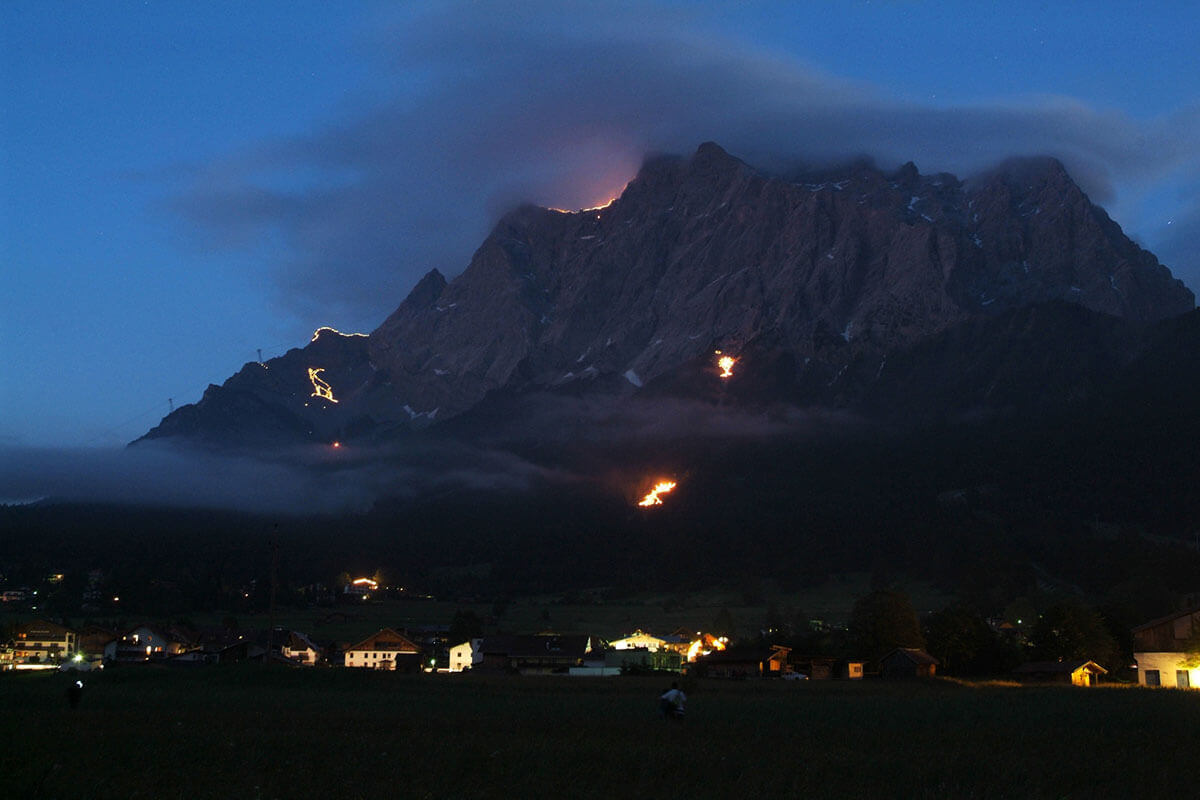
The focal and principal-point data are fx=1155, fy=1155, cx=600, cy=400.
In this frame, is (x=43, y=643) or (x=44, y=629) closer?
(x=43, y=643)

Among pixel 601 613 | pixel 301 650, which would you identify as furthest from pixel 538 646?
pixel 601 613

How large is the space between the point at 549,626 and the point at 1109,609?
2497 inches

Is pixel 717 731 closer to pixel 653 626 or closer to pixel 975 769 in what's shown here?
pixel 975 769

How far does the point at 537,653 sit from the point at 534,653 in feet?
0.97

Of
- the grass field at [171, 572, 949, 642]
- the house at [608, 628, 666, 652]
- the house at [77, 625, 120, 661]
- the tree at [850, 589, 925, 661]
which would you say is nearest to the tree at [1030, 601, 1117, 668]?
the tree at [850, 589, 925, 661]

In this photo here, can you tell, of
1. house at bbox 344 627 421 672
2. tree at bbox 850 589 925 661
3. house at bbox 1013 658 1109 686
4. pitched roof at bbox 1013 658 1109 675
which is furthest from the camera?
house at bbox 344 627 421 672

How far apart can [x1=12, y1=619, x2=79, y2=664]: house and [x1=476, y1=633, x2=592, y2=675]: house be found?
4171 cm

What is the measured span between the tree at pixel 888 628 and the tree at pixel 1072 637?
8.90m

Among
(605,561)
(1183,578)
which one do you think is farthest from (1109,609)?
(605,561)

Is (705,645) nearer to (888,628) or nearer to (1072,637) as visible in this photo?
(888,628)

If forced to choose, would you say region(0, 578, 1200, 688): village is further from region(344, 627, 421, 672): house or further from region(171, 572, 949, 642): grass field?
region(171, 572, 949, 642): grass field

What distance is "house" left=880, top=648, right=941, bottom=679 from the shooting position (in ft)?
263

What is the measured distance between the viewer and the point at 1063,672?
74125 millimetres

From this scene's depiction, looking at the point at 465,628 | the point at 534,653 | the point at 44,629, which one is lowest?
Result: the point at 534,653
